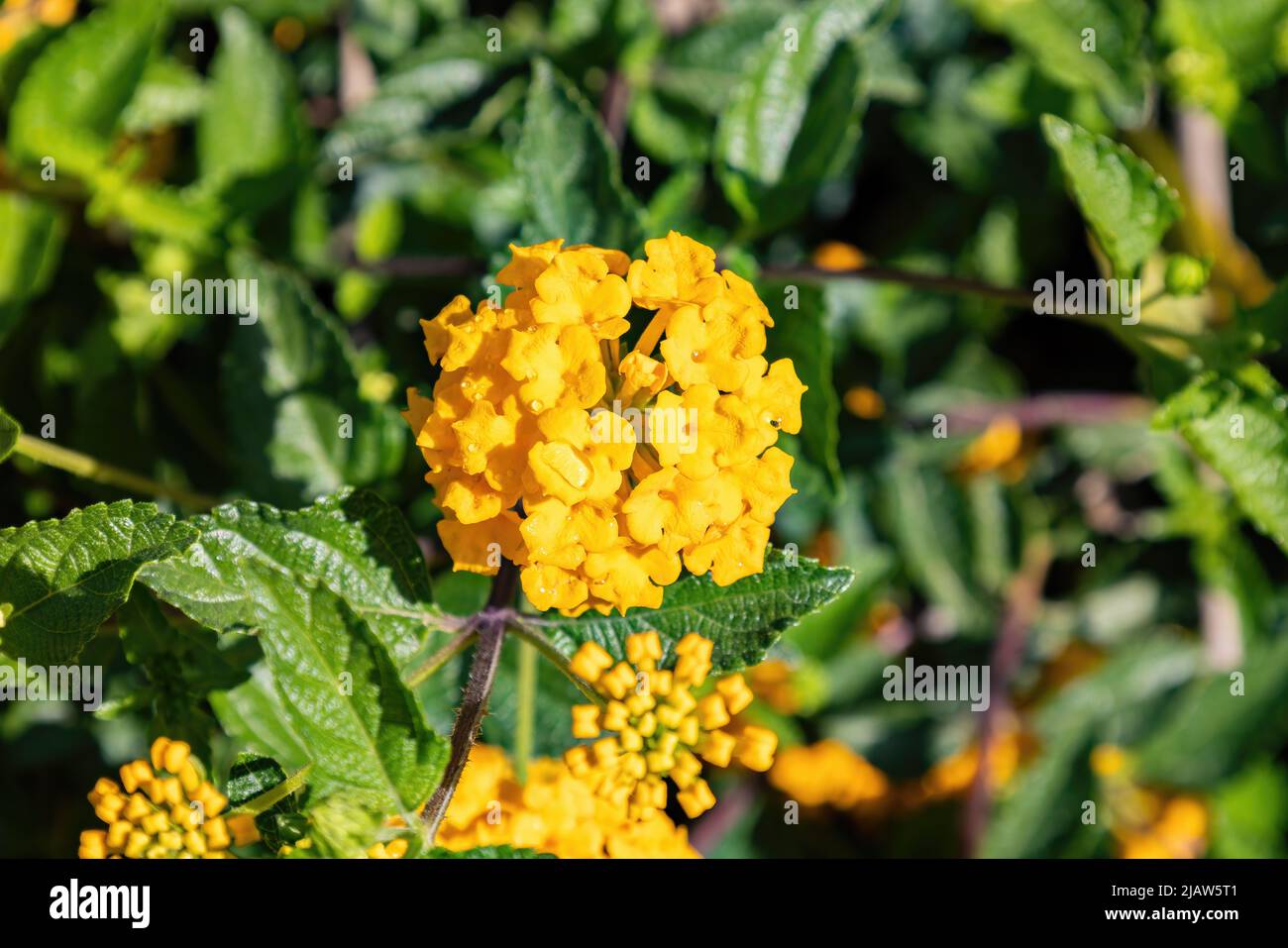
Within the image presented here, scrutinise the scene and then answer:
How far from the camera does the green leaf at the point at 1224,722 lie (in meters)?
2.64

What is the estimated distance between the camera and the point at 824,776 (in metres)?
2.60

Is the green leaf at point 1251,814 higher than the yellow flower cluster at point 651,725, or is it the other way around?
the yellow flower cluster at point 651,725

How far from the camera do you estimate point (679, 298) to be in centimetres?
136

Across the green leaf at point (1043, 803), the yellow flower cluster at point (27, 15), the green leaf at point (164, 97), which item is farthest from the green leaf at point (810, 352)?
the yellow flower cluster at point (27, 15)

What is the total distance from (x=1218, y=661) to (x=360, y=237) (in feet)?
7.35

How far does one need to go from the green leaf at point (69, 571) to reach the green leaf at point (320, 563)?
0.14 ft

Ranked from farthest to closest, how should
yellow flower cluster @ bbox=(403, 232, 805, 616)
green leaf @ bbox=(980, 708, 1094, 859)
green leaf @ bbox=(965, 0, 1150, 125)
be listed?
green leaf @ bbox=(980, 708, 1094, 859) < green leaf @ bbox=(965, 0, 1150, 125) < yellow flower cluster @ bbox=(403, 232, 805, 616)

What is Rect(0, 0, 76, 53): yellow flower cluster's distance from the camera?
7.98 ft

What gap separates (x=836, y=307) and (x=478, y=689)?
1415mm

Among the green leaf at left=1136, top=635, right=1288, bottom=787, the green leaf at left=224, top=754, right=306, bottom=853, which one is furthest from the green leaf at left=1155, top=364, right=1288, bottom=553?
the green leaf at left=224, top=754, right=306, bottom=853

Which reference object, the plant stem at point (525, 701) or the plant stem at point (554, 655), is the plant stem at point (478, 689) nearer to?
the plant stem at point (554, 655)

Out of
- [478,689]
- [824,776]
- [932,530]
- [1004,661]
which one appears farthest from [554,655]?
[1004,661]

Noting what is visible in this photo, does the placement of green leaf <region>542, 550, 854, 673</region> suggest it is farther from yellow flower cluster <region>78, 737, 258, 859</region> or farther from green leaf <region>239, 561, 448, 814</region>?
yellow flower cluster <region>78, 737, 258, 859</region>

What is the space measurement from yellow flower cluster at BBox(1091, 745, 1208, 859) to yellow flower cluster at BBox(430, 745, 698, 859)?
1284 mm
